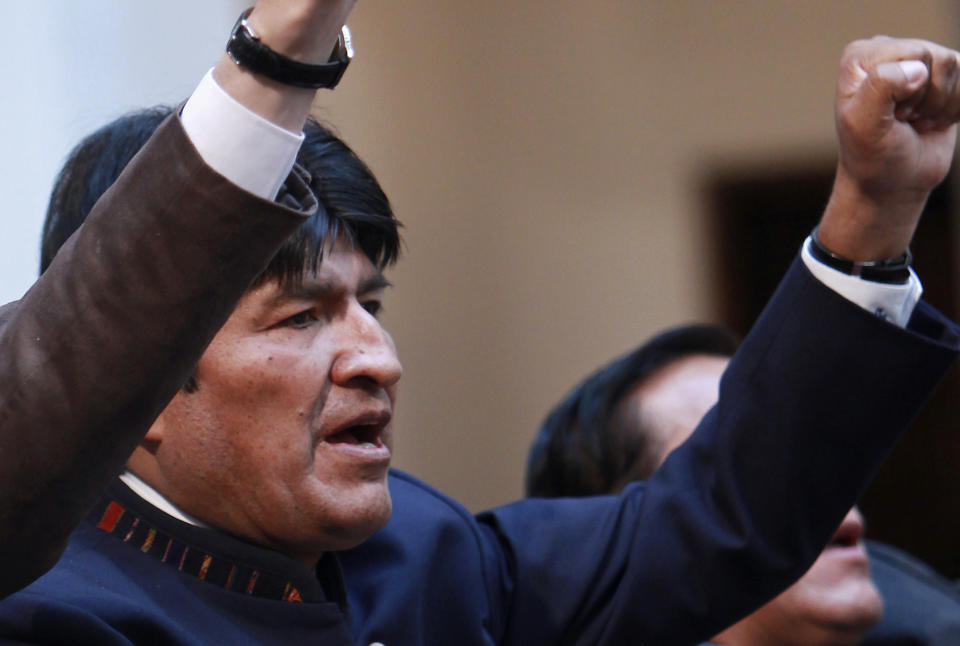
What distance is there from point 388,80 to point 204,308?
10.7 ft

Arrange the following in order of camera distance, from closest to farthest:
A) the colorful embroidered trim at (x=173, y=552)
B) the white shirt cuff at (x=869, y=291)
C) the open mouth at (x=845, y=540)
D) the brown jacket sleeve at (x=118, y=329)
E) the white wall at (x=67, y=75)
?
the brown jacket sleeve at (x=118, y=329) < the colorful embroidered trim at (x=173, y=552) < the white shirt cuff at (x=869, y=291) < the white wall at (x=67, y=75) < the open mouth at (x=845, y=540)

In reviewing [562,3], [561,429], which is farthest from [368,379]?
[562,3]

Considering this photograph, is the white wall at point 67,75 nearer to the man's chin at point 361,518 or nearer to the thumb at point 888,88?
the man's chin at point 361,518

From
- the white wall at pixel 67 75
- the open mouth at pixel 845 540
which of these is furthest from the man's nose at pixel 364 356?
the open mouth at pixel 845 540

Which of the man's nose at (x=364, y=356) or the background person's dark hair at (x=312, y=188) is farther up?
the background person's dark hair at (x=312, y=188)

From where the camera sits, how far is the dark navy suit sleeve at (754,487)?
1281mm

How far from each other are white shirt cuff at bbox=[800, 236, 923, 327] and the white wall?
0.95m

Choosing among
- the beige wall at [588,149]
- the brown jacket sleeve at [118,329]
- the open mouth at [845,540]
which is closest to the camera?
the brown jacket sleeve at [118,329]

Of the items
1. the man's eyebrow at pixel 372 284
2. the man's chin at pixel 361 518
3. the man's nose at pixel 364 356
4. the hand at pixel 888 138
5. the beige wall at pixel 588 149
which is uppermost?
the hand at pixel 888 138

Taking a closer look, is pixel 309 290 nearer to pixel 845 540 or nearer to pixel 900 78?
pixel 900 78

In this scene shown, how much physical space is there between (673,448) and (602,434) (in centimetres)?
19

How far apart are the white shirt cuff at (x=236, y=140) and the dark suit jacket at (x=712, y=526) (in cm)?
60

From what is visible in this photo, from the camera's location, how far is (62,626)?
1.00 metres

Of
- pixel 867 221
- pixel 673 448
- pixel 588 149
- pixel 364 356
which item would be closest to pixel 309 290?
pixel 364 356
